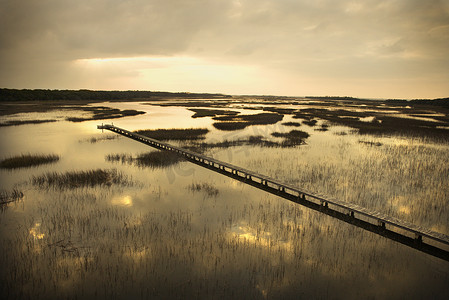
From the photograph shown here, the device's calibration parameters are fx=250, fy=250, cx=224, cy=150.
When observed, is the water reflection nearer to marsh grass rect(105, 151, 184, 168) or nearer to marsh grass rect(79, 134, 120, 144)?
marsh grass rect(105, 151, 184, 168)

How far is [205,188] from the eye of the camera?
40.8ft

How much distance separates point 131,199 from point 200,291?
608 centimetres

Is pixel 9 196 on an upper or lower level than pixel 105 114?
lower

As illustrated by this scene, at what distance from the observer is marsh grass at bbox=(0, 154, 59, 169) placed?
1507 centimetres

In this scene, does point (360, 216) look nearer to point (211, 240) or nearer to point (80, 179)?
point (211, 240)

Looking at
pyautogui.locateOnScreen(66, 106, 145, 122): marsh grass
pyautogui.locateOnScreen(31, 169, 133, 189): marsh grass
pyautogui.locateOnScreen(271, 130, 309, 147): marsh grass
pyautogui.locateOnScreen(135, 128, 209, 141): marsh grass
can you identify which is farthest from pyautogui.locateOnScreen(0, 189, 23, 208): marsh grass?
pyautogui.locateOnScreen(66, 106, 145, 122): marsh grass

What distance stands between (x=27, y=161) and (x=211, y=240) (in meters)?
14.7

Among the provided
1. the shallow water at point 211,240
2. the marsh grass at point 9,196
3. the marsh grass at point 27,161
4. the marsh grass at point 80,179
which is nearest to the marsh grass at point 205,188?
the shallow water at point 211,240

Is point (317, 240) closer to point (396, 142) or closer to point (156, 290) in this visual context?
point (156, 290)

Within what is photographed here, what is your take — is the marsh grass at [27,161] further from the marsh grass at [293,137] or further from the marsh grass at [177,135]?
the marsh grass at [293,137]

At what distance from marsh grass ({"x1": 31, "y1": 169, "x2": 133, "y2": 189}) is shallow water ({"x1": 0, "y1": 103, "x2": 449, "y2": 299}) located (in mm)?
497

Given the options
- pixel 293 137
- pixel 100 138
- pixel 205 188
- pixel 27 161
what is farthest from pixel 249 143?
pixel 27 161

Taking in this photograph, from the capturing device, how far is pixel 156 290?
19.4 ft

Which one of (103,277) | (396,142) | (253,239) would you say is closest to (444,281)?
(253,239)
